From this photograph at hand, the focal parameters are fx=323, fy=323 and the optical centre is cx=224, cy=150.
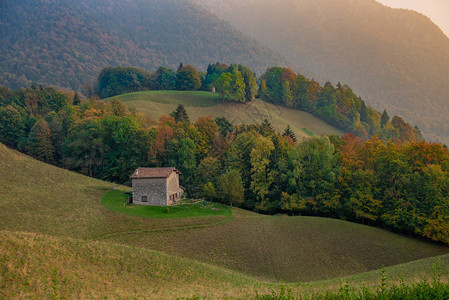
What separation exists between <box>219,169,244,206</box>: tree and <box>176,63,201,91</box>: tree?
8208 cm

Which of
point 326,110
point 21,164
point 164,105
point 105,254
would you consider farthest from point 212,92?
point 105,254

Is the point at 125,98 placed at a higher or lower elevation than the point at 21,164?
higher

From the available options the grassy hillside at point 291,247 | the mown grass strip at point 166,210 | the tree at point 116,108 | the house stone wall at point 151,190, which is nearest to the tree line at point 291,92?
the tree at point 116,108

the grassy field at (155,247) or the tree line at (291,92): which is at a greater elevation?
the tree line at (291,92)

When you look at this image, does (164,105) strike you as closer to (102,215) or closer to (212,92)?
(212,92)

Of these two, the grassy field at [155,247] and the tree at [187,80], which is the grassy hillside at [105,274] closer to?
the grassy field at [155,247]

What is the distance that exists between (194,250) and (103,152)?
43.5 metres

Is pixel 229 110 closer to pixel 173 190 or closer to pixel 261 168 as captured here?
pixel 261 168

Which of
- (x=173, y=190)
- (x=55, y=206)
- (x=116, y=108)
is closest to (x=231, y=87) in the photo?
(x=116, y=108)

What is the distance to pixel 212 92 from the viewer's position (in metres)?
129

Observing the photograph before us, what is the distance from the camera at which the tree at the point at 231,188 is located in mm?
57031

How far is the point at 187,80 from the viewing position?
438ft

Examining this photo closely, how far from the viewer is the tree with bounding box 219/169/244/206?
57.0 m

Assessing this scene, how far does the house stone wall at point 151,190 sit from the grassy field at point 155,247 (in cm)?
304
